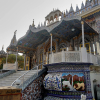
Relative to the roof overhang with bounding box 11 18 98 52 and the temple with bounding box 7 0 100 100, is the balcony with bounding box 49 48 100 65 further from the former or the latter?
the roof overhang with bounding box 11 18 98 52

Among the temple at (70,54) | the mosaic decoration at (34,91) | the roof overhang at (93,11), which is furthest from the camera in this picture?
the roof overhang at (93,11)

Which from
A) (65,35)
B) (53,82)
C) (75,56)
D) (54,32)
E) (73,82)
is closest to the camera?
(73,82)

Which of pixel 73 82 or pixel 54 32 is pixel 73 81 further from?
pixel 54 32

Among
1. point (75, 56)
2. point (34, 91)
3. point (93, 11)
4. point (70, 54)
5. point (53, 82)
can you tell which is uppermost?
point (93, 11)

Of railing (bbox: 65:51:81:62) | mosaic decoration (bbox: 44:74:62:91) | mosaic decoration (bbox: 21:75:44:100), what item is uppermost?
railing (bbox: 65:51:81:62)

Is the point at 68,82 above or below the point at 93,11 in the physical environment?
below

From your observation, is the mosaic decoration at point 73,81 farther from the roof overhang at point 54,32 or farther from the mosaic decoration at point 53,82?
the roof overhang at point 54,32

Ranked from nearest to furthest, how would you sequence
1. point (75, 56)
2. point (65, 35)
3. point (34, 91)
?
point (75, 56)
point (34, 91)
point (65, 35)

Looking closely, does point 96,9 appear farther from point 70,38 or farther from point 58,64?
point 58,64

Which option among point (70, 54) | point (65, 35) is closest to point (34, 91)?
point (70, 54)

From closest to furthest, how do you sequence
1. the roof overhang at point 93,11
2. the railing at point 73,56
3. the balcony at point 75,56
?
the balcony at point 75,56
the railing at point 73,56
the roof overhang at point 93,11

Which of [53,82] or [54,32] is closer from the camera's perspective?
[53,82]

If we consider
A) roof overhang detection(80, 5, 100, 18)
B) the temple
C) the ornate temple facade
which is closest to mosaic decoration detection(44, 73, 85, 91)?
the temple

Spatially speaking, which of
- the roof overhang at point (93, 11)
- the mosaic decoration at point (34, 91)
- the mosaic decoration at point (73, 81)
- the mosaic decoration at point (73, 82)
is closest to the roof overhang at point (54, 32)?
the roof overhang at point (93, 11)
